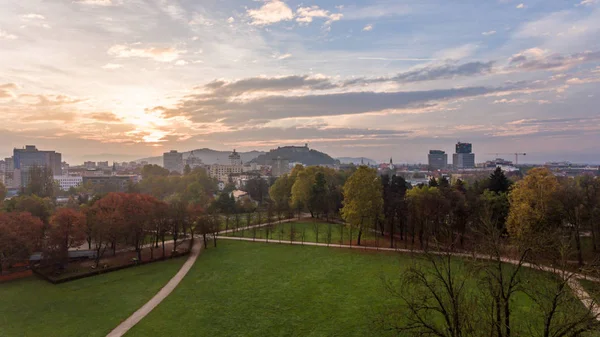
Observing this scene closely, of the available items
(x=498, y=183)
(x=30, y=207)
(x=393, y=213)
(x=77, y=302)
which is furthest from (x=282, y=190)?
(x=77, y=302)

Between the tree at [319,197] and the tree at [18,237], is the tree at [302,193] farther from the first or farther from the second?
the tree at [18,237]

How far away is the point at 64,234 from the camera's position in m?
31.8

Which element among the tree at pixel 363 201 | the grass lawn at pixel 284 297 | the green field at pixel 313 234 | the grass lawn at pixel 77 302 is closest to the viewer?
the grass lawn at pixel 284 297

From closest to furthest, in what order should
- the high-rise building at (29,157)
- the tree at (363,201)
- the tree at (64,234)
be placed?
the tree at (64,234)
the tree at (363,201)
the high-rise building at (29,157)

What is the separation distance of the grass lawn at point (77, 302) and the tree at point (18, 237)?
2.22 meters

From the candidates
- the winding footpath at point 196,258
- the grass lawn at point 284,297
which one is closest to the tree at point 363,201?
the winding footpath at point 196,258

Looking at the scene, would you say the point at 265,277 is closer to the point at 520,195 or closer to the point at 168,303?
the point at 168,303

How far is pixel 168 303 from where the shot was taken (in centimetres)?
2373

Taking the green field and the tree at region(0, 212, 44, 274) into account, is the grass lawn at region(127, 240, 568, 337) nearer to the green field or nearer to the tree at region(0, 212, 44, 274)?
the green field

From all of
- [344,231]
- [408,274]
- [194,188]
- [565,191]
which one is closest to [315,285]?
[408,274]

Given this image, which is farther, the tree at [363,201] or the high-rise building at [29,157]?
the high-rise building at [29,157]

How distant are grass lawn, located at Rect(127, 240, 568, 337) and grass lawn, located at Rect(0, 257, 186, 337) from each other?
235 centimetres

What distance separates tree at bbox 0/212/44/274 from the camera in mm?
29312

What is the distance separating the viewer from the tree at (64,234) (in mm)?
31125
